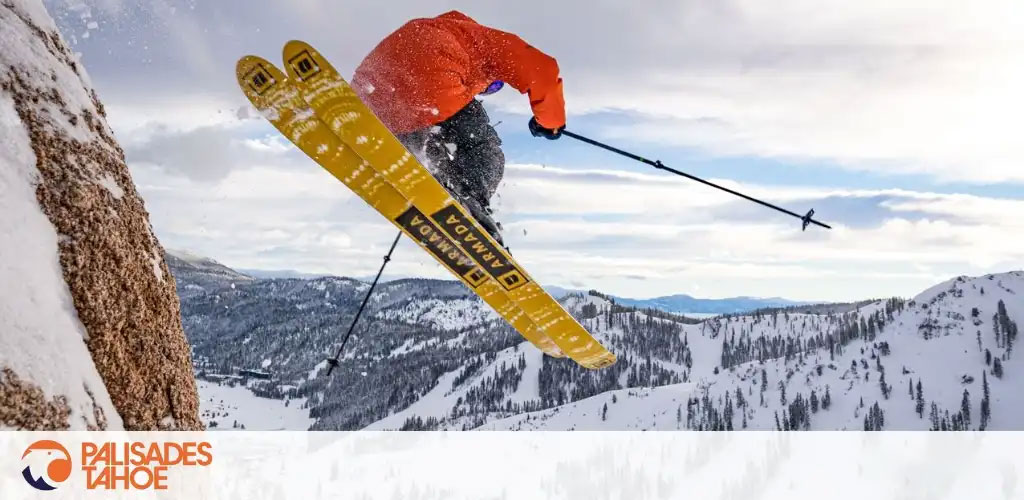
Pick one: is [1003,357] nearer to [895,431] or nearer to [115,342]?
[895,431]

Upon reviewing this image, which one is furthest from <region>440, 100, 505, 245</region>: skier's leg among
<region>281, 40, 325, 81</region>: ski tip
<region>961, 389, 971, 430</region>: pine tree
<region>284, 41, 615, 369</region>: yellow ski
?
<region>961, 389, 971, 430</region>: pine tree

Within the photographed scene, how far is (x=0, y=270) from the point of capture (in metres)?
2.20

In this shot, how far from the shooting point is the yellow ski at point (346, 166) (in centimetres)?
718

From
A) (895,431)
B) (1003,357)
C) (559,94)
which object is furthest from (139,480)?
(1003,357)

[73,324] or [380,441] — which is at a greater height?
[73,324]

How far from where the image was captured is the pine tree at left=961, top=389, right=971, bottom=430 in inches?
3936

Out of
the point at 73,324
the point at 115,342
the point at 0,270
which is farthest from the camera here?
the point at 115,342

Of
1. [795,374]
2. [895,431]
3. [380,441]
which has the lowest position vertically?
[380,441]

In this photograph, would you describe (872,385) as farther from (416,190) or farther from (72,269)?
(72,269)

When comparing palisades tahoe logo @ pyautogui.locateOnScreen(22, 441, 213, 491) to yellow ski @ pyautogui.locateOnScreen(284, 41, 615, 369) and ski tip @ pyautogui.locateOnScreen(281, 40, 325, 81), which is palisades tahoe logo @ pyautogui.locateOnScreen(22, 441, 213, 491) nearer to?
yellow ski @ pyautogui.locateOnScreen(284, 41, 615, 369)

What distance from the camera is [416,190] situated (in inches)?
309

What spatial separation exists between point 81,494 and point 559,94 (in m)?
6.11

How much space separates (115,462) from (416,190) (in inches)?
217

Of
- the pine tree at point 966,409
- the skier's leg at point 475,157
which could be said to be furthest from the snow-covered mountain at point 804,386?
the skier's leg at point 475,157
